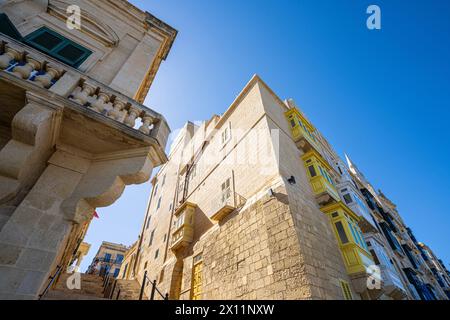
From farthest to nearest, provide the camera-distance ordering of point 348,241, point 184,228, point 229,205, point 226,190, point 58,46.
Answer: point 184,228, point 226,190, point 229,205, point 348,241, point 58,46

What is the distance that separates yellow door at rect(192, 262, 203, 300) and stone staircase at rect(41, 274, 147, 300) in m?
3.29

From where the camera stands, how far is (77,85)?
153 inches

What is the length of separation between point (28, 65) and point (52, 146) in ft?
4.42

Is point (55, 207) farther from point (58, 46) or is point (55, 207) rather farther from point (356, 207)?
point (356, 207)

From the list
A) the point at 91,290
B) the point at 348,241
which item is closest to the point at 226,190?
the point at 348,241

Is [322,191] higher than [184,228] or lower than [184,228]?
higher

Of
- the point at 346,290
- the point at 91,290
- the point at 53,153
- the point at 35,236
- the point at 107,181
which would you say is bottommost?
the point at 35,236

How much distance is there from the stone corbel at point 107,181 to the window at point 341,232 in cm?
912

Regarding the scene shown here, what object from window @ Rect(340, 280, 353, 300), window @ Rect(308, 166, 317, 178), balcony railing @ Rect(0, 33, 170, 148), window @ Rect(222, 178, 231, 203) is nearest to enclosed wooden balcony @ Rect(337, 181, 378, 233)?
window @ Rect(308, 166, 317, 178)

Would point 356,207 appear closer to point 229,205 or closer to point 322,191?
point 322,191

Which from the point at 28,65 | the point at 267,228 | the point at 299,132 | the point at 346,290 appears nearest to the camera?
the point at 28,65

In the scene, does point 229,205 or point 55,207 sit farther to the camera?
point 229,205

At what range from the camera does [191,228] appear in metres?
13.1
